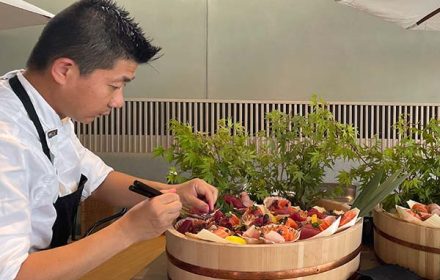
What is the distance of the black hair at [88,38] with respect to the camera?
1.20 m

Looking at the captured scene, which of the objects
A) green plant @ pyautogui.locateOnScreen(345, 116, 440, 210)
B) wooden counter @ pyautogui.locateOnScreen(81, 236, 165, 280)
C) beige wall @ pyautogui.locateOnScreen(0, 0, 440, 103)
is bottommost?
wooden counter @ pyautogui.locateOnScreen(81, 236, 165, 280)

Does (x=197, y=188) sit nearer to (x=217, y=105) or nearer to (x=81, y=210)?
(x=81, y=210)

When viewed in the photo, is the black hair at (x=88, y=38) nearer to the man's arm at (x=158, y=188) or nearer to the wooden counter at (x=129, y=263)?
the man's arm at (x=158, y=188)

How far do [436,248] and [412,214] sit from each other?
0.32 ft

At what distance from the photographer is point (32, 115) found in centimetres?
124

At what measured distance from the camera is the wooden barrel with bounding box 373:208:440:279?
1.23 meters

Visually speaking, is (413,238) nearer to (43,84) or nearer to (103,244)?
(103,244)

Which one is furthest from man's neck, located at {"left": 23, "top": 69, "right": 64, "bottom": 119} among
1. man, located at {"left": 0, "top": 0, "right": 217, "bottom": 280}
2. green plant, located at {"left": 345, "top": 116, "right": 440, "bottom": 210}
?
green plant, located at {"left": 345, "top": 116, "right": 440, "bottom": 210}

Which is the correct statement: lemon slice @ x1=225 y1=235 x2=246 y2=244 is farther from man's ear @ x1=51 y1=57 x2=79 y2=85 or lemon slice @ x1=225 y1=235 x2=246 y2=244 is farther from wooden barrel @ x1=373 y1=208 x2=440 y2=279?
man's ear @ x1=51 y1=57 x2=79 y2=85

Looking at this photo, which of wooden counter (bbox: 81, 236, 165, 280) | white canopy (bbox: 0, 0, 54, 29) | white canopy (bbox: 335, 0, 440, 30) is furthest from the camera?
white canopy (bbox: 0, 0, 54, 29)

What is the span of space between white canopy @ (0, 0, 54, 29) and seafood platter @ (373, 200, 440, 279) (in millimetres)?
2389

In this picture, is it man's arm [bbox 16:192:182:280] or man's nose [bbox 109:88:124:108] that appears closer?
man's arm [bbox 16:192:182:280]

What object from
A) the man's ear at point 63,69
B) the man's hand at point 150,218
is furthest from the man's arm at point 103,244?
the man's ear at point 63,69

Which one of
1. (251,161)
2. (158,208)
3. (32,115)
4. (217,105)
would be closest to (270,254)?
(158,208)
